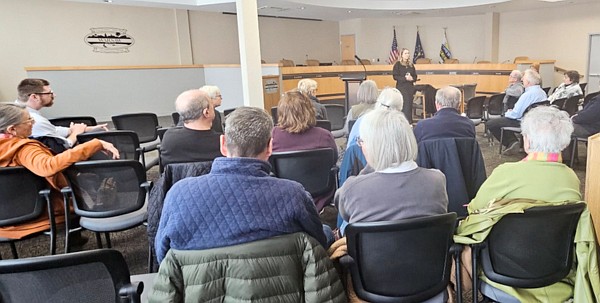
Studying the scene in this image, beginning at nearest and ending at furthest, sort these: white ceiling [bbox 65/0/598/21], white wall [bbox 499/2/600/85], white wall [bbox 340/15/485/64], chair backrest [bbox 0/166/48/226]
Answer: chair backrest [bbox 0/166/48/226] → white ceiling [bbox 65/0/598/21] → white wall [bbox 499/2/600/85] → white wall [bbox 340/15/485/64]

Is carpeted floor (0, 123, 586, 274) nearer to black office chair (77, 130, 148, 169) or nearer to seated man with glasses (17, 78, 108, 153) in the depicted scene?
black office chair (77, 130, 148, 169)

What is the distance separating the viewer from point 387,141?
1840 millimetres

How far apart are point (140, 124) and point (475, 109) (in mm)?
5247

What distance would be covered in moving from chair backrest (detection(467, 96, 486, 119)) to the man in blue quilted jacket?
6214 millimetres

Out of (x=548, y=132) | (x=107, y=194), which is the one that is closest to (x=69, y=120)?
(x=107, y=194)

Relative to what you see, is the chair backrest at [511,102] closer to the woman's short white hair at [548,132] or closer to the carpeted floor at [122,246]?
the woman's short white hair at [548,132]

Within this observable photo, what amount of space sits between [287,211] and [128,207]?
1739 mm

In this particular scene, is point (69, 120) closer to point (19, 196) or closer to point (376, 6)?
point (19, 196)

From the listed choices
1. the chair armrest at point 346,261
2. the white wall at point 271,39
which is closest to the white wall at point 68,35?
the white wall at point 271,39

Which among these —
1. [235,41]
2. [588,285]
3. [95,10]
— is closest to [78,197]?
[588,285]

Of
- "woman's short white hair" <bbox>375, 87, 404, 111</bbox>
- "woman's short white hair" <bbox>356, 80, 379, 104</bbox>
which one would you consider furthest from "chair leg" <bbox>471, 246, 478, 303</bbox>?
"woman's short white hair" <bbox>356, 80, 379, 104</bbox>

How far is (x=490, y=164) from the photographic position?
5613 mm

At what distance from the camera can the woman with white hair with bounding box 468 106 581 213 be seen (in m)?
1.81

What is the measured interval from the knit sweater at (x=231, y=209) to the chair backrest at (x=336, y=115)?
422cm
